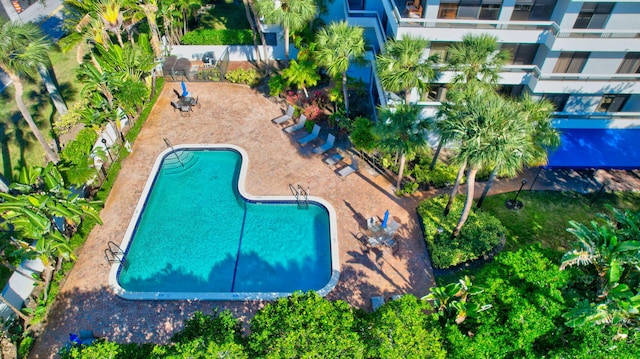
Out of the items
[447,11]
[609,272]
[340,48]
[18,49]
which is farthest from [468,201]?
[18,49]

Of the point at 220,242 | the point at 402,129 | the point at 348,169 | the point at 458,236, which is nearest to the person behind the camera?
the point at 402,129

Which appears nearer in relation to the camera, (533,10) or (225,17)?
(533,10)

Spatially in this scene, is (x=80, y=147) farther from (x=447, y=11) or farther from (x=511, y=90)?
(x=511, y=90)

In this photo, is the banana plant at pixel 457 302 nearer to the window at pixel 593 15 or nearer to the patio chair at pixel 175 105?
the window at pixel 593 15

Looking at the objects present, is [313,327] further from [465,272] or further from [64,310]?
[64,310]

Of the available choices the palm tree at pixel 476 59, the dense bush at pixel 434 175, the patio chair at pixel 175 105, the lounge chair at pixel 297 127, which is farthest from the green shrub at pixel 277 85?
the palm tree at pixel 476 59

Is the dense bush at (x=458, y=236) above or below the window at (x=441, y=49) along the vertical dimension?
below
